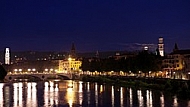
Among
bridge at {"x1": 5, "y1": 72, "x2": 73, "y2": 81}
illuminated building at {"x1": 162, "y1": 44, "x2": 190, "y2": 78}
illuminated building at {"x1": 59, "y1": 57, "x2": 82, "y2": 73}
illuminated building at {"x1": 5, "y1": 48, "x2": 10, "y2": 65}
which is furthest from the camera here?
illuminated building at {"x1": 5, "y1": 48, "x2": 10, "y2": 65}

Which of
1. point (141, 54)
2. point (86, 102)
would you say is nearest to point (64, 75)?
point (141, 54)

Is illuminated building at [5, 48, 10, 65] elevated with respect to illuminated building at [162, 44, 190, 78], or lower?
elevated

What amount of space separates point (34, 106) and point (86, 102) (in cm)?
520

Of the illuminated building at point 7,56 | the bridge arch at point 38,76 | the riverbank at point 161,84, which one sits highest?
the illuminated building at point 7,56

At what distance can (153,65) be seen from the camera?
6425 cm

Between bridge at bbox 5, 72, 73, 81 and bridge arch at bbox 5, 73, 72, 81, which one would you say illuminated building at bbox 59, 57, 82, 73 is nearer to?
bridge arch at bbox 5, 73, 72, 81

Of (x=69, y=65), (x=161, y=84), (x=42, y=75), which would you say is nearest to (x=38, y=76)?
(x=42, y=75)

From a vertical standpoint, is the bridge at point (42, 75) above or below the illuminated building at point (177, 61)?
below

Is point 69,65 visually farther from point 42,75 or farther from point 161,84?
point 161,84

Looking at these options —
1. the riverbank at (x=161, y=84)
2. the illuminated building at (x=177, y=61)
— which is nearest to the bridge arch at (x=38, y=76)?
the illuminated building at (x=177, y=61)

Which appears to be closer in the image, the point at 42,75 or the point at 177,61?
the point at 177,61

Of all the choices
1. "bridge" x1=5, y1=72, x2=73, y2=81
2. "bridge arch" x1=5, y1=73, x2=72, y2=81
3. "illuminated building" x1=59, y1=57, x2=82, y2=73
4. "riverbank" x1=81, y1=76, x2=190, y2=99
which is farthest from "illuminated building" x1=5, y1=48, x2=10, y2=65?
"riverbank" x1=81, y1=76, x2=190, y2=99

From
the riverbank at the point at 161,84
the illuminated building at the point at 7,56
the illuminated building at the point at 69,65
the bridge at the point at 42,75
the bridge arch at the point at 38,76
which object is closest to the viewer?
the riverbank at the point at 161,84

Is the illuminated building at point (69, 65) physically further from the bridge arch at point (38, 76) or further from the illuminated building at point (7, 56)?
the bridge arch at point (38, 76)
